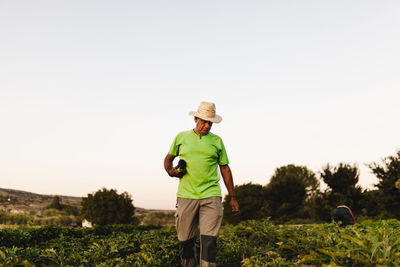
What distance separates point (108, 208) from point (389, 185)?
20755mm

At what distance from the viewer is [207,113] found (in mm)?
4574

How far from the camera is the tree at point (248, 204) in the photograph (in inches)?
1145

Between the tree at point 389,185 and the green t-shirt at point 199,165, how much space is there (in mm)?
21895

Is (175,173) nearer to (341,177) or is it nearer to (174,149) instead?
(174,149)

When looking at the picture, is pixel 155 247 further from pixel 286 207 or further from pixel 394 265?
pixel 286 207

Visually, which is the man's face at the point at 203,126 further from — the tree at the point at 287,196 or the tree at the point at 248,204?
the tree at the point at 287,196

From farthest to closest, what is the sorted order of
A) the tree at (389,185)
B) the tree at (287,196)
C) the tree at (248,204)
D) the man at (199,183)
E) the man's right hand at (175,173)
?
1. the tree at (287,196)
2. the tree at (248,204)
3. the tree at (389,185)
4. the man's right hand at (175,173)
5. the man at (199,183)

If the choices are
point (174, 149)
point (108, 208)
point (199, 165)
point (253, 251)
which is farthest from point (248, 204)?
point (199, 165)

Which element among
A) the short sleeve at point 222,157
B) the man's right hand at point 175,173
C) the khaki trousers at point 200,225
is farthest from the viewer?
the short sleeve at point 222,157

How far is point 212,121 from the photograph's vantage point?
4.55 metres

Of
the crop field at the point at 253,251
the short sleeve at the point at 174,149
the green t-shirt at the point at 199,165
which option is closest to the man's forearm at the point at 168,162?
the short sleeve at the point at 174,149

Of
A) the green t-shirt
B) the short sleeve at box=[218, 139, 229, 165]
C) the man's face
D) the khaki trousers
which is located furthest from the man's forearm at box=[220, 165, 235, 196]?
the man's face

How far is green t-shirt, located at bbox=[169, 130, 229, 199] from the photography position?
450 cm

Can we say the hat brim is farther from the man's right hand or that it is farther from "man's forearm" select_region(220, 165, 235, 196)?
the man's right hand
